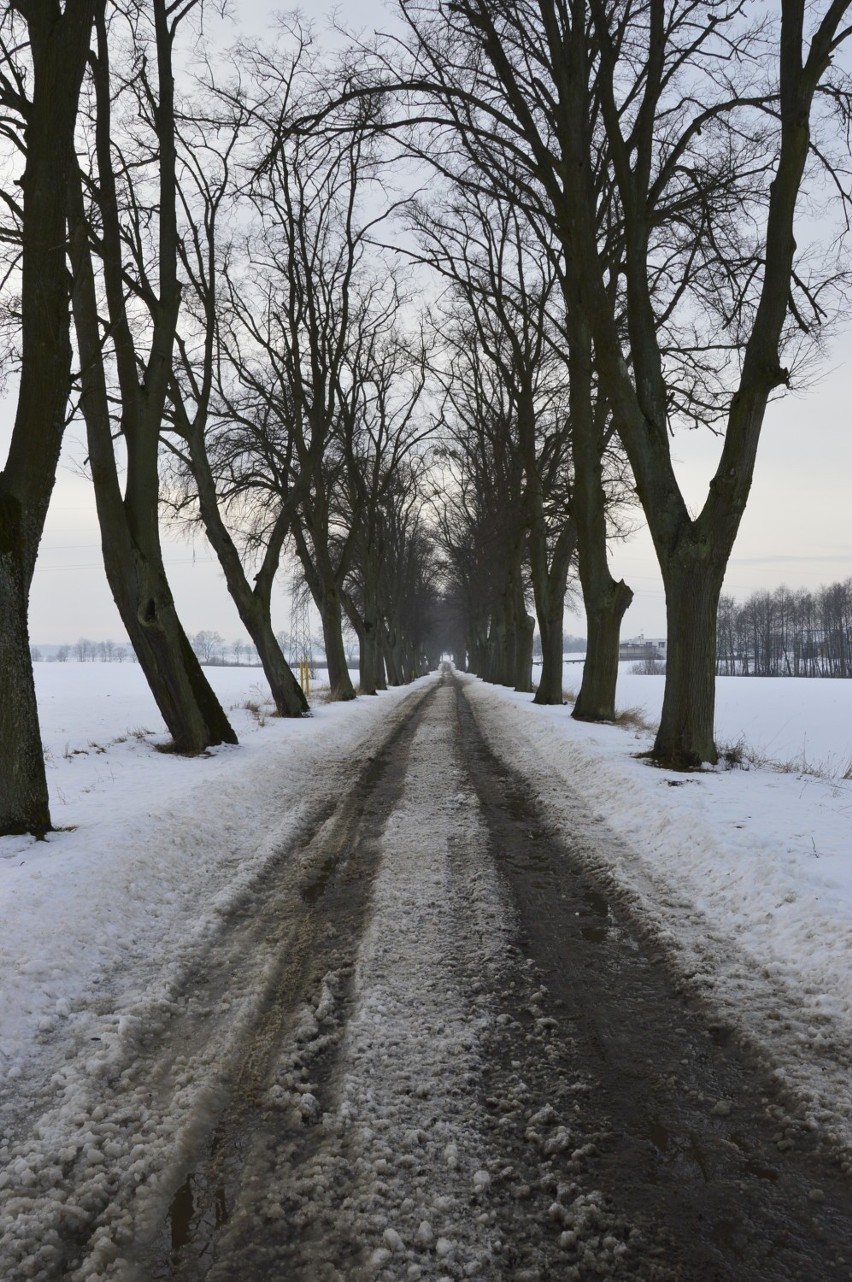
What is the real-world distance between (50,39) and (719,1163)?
26.3 feet

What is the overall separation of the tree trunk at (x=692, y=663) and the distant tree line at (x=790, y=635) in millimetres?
78686

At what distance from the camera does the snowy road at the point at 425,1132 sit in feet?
5.99

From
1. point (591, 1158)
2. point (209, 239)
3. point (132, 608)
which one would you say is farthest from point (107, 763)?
point (209, 239)

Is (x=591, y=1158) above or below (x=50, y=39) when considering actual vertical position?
below

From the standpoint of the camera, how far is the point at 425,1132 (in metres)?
2.23

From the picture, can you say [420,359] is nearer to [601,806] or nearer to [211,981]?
[601,806]

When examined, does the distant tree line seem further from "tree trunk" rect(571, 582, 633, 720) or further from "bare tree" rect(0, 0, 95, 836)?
"bare tree" rect(0, 0, 95, 836)

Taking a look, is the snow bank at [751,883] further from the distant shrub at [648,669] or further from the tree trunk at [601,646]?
the distant shrub at [648,669]

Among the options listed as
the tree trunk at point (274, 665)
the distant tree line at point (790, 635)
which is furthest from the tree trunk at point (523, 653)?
the distant tree line at point (790, 635)

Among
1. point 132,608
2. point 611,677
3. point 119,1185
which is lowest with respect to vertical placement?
point 119,1185

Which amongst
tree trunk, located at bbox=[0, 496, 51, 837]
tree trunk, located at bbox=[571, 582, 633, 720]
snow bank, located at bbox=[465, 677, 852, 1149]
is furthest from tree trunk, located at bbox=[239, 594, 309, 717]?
tree trunk, located at bbox=[0, 496, 51, 837]

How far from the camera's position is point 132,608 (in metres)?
8.88

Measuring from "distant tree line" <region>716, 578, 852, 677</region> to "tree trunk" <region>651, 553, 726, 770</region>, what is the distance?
78.7 metres

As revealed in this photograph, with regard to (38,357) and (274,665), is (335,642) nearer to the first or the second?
(274,665)
